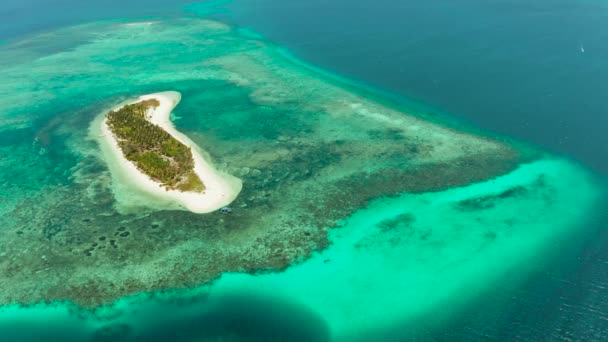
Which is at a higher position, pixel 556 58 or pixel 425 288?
pixel 556 58

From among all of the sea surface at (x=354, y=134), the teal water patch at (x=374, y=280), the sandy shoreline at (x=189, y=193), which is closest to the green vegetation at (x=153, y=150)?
the sandy shoreline at (x=189, y=193)

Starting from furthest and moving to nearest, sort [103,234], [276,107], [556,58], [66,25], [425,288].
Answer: [66,25] → [556,58] → [276,107] → [103,234] → [425,288]

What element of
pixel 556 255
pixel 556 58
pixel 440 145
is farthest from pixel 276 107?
pixel 556 58

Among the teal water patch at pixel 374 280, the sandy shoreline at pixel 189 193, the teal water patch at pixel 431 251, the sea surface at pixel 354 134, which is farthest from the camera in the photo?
the sandy shoreline at pixel 189 193

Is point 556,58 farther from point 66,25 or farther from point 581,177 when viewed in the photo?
point 66,25

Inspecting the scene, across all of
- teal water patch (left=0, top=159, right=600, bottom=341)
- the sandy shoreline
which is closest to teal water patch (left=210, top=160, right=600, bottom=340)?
teal water patch (left=0, top=159, right=600, bottom=341)

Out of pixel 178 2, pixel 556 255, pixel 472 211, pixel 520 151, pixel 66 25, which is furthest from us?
pixel 178 2

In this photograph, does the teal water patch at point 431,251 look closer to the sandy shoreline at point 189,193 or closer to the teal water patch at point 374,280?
the teal water patch at point 374,280
